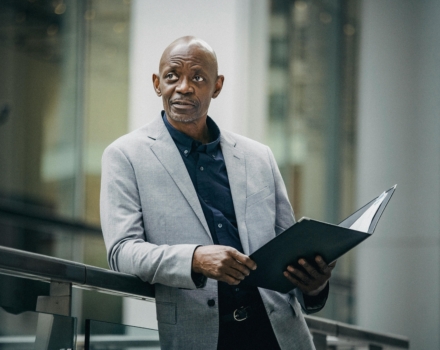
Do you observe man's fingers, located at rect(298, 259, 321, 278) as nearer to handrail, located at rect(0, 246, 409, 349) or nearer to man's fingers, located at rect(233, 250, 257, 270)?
man's fingers, located at rect(233, 250, 257, 270)

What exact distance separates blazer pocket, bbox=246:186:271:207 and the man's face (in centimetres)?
33

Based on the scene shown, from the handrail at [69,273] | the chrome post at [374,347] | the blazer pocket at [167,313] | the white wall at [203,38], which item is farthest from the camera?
the white wall at [203,38]

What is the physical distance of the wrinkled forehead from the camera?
8.83 feet

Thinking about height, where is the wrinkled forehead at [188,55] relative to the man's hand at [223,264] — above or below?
above

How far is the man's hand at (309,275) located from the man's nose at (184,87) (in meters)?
0.70

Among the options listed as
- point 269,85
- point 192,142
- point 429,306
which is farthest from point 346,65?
point 192,142

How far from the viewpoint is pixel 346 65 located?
13969mm

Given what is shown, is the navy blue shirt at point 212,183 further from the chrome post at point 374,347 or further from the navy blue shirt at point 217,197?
A: the chrome post at point 374,347

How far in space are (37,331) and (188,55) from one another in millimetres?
1068

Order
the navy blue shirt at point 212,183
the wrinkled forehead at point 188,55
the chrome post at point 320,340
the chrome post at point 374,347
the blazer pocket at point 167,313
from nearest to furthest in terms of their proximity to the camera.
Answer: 1. the blazer pocket at point 167,313
2. the navy blue shirt at point 212,183
3. the wrinkled forehead at point 188,55
4. the chrome post at point 320,340
5. the chrome post at point 374,347

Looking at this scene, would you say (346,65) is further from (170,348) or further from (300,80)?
(170,348)

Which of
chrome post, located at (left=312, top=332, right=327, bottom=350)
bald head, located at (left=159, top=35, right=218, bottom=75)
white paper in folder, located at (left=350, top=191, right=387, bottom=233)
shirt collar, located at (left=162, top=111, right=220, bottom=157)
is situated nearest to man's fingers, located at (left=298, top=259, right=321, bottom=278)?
white paper in folder, located at (left=350, top=191, right=387, bottom=233)

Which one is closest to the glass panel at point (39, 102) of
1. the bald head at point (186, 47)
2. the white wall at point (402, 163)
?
the white wall at point (402, 163)

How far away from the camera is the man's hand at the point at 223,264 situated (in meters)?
2.25
